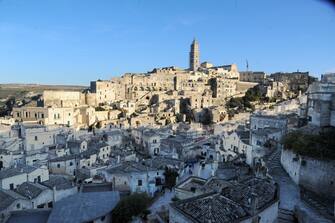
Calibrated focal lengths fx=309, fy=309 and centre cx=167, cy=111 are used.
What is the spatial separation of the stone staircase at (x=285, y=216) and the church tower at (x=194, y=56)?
47.5 metres

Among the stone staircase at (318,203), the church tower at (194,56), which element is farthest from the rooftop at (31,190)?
the church tower at (194,56)

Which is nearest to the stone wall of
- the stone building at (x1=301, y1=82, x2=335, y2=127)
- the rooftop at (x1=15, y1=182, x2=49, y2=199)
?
the stone building at (x1=301, y1=82, x2=335, y2=127)

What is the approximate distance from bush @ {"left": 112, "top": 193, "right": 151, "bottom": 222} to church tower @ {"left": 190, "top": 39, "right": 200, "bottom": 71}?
4604cm

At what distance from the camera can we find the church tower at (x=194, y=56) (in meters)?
54.0

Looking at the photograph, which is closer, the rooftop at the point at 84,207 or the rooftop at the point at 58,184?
the rooftop at the point at 84,207

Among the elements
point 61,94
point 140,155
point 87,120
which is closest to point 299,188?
point 140,155

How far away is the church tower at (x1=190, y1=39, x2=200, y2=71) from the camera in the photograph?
177ft

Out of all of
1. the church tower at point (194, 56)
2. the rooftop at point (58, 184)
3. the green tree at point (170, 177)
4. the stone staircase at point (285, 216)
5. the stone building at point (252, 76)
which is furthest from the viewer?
the church tower at point (194, 56)

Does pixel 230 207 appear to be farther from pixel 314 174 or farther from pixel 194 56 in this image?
pixel 194 56

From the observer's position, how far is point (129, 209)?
8.86 m

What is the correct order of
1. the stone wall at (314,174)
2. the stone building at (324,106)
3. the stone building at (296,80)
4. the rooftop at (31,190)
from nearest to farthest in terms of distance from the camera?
the stone wall at (314,174)
the rooftop at (31,190)
the stone building at (324,106)
the stone building at (296,80)

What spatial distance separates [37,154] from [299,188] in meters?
12.5

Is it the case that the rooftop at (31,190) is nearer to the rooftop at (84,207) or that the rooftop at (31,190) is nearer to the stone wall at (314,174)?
the rooftop at (84,207)

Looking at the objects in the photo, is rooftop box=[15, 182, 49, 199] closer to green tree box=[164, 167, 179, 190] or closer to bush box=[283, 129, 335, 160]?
green tree box=[164, 167, 179, 190]
